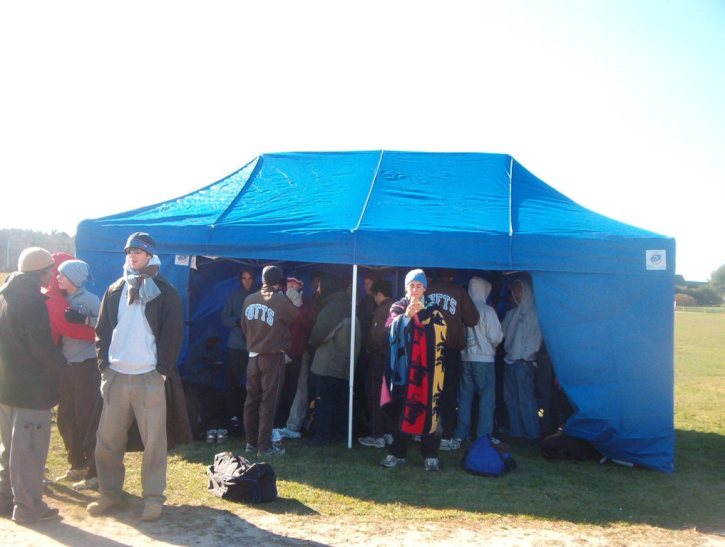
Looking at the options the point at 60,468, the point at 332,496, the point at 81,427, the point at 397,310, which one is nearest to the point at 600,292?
the point at 397,310

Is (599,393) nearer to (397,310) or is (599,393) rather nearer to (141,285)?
(397,310)

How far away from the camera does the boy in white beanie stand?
16.3 feet

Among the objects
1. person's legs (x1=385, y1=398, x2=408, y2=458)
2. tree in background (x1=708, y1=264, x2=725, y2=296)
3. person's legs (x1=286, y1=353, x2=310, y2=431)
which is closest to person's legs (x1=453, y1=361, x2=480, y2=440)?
person's legs (x1=385, y1=398, x2=408, y2=458)

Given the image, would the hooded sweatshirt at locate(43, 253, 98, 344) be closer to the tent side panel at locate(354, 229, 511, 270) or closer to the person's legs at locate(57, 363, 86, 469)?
the person's legs at locate(57, 363, 86, 469)

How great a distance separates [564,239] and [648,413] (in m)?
1.77

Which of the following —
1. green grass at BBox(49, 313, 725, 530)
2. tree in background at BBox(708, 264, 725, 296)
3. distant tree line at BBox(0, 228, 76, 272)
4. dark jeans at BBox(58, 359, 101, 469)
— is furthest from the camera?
tree in background at BBox(708, 264, 725, 296)

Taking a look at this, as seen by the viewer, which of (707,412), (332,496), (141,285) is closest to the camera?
(141,285)

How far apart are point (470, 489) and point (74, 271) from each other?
3474mm

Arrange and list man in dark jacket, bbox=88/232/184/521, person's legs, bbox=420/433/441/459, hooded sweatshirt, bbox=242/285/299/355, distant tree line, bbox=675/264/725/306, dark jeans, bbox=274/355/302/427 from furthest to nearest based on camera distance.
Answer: distant tree line, bbox=675/264/725/306 → dark jeans, bbox=274/355/302/427 → hooded sweatshirt, bbox=242/285/299/355 → person's legs, bbox=420/433/441/459 → man in dark jacket, bbox=88/232/184/521

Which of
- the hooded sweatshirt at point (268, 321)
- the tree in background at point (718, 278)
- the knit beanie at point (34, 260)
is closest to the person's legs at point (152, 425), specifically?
the knit beanie at point (34, 260)

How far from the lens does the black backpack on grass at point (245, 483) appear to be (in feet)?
16.1

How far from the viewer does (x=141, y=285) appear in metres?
4.34

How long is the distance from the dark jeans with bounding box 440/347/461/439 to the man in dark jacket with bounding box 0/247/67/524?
12.0 feet

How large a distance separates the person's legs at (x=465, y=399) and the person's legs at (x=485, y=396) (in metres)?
0.09
